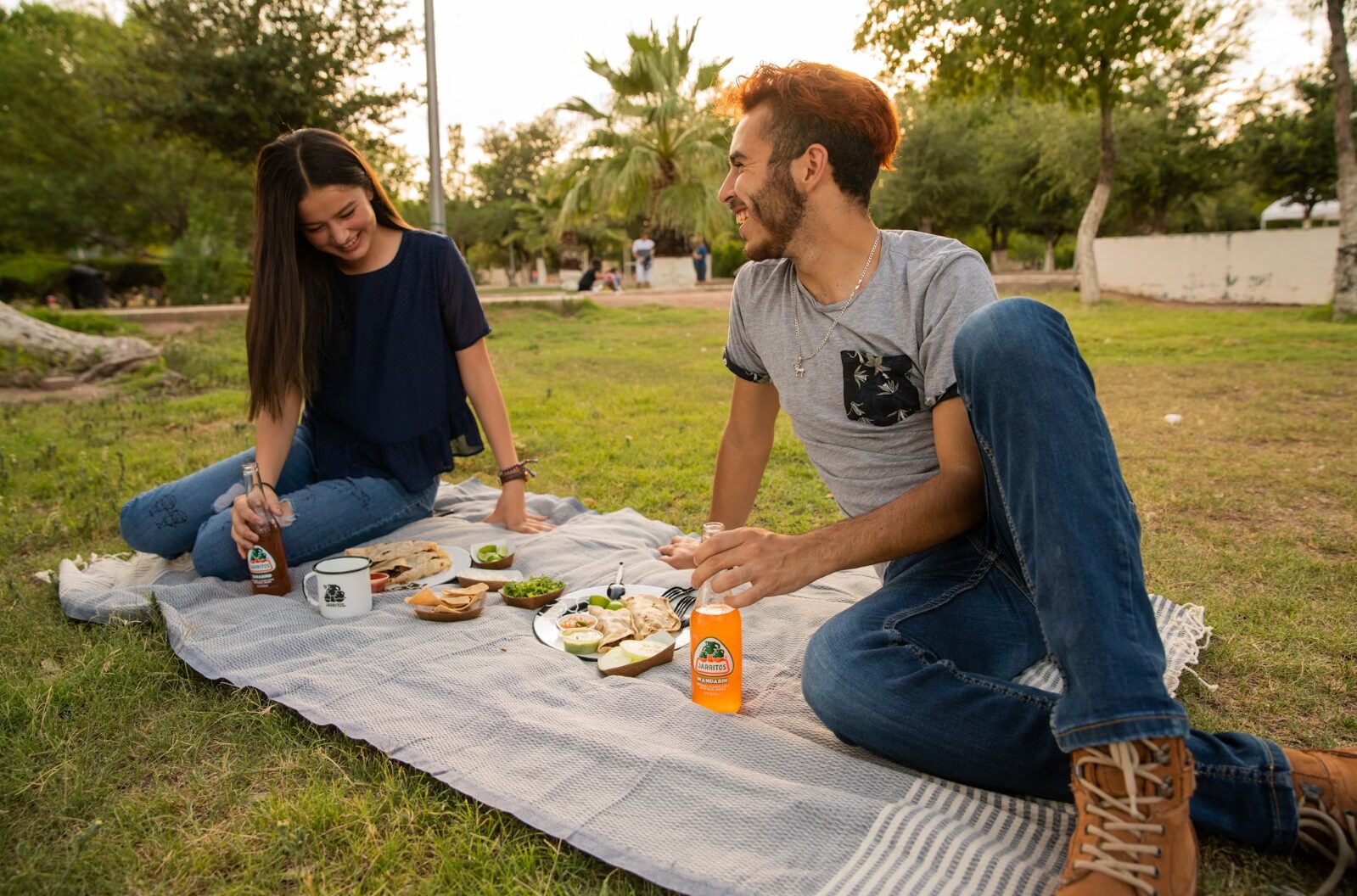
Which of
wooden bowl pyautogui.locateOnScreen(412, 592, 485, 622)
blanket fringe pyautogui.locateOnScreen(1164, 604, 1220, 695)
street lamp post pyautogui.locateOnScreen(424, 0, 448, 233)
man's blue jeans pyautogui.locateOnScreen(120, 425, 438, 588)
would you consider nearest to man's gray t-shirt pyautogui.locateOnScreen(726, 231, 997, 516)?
blanket fringe pyautogui.locateOnScreen(1164, 604, 1220, 695)

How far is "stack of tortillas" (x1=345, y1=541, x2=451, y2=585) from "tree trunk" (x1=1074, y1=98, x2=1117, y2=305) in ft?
53.3

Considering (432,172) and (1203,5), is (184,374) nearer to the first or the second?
(432,172)

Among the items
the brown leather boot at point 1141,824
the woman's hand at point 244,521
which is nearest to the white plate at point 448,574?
the woman's hand at point 244,521

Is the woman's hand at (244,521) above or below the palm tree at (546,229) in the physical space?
below

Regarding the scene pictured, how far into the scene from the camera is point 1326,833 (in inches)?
68.9

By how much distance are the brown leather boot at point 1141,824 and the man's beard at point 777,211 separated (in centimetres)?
156

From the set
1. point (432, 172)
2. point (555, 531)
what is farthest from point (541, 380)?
point (555, 531)

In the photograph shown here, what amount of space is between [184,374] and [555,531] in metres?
7.47

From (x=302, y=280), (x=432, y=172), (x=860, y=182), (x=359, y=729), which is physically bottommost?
(x=359, y=729)

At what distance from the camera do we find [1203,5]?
15.3m

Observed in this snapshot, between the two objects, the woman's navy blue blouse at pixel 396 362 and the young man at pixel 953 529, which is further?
the woman's navy blue blouse at pixel 396 362

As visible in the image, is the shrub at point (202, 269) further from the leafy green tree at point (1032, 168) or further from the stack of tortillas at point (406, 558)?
the leafy green tree at point (1032, 168)

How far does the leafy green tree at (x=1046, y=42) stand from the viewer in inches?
583

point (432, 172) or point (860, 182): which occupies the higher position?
point (432, 172)
